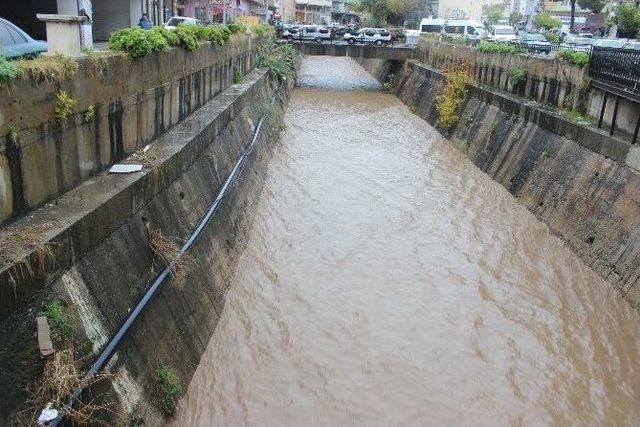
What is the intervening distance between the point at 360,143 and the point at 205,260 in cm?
1355

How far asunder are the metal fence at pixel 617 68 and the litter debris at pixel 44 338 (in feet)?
36.6

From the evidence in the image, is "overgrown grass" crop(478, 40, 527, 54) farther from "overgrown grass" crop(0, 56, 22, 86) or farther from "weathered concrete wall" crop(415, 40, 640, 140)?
"overgrown grass" crop(0, 56, 22, 86)

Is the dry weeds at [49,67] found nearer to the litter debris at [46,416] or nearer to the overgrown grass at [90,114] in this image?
the overgrown grass at [90,114]

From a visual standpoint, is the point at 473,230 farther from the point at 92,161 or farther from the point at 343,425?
the point at 92,161

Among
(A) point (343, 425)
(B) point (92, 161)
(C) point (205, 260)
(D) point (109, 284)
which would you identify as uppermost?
(B) point (92, 161)

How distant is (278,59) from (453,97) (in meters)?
9.36

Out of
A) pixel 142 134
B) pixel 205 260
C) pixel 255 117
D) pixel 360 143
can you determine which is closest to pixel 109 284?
pixel 205 260

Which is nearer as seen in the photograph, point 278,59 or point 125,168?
point 125,168

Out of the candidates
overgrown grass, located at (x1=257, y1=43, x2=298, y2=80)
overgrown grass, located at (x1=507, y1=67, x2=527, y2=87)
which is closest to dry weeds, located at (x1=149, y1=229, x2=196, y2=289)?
overgrown grass, located at (x1=507, y1=67, x2=527, y2=87)

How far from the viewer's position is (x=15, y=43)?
10.0 metres

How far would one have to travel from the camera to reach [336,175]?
1778 centimetres

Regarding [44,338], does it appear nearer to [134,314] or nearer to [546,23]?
[134,314]

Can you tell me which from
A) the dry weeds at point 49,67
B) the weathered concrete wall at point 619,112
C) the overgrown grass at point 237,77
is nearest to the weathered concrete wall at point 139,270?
the dry weeds at point 49,67

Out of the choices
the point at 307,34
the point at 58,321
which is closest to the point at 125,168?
the point at 58,321
